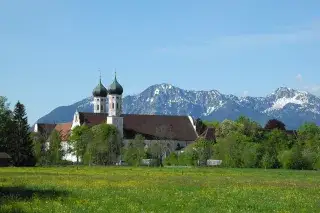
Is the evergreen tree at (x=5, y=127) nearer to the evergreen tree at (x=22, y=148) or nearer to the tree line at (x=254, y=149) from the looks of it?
the evergreen tree at (x=22, y=148)

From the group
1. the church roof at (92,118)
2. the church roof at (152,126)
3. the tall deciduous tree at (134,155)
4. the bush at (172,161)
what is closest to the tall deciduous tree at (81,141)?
the tall deciduous tree at (134,155)

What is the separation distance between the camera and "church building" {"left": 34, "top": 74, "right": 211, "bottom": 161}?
582 ft

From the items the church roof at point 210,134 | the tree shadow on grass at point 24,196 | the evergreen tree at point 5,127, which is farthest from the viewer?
the church roof at point 210,134

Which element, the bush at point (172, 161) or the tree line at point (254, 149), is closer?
the tree line at point (254, 149)

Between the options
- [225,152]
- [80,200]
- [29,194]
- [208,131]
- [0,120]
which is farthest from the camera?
[208,131]

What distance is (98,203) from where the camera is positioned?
1169 inches

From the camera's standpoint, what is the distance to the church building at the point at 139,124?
582 ft

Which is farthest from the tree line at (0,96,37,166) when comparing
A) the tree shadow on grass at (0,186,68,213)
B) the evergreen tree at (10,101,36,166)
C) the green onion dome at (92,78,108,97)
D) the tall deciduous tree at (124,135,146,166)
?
the tree shadow on grass at (0,186,68,213)

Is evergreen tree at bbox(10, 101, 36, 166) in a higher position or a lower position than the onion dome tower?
lower

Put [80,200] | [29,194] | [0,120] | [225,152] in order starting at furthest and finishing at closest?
[225,152], [0,120], [29,194], [80,200]

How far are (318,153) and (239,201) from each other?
9197 centimetres

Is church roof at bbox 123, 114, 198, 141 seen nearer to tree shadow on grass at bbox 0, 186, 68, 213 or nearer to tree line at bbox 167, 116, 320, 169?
tree line at bbox 167, 116, 320, 169

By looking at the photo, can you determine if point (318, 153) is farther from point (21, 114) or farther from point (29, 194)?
point (29, 194)

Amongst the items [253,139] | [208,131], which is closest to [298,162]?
[253,139]
